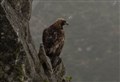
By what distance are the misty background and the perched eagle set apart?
36.4m

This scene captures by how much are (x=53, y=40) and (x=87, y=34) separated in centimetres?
4828

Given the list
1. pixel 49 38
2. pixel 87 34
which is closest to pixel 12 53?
pixel 49 38

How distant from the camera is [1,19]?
8.19 meters

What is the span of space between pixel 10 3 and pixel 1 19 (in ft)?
5.03

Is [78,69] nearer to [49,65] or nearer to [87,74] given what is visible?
[87,74]

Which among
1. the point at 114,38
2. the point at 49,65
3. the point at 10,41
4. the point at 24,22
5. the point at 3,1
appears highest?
the point at 3,1

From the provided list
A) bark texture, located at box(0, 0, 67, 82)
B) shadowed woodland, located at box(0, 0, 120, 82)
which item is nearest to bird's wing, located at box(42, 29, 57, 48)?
bark texture, located at box(0, 0, 67, 82)

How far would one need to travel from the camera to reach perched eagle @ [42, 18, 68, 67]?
441 inches

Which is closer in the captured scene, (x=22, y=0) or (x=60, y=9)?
(x=22, y=0)

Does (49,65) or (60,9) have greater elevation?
(49,65)

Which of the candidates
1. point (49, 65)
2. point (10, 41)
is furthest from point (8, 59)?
point (49, 65)

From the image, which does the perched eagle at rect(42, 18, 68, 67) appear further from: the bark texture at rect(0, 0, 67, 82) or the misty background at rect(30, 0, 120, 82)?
the misty background at rect(30, 0, 120, 82)

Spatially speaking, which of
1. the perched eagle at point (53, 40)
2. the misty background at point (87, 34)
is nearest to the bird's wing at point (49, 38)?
the perched eagle at point (53, 40)

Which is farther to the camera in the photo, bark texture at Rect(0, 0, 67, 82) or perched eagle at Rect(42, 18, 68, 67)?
perched eagle at Rect(42, 18, 68, 67)
